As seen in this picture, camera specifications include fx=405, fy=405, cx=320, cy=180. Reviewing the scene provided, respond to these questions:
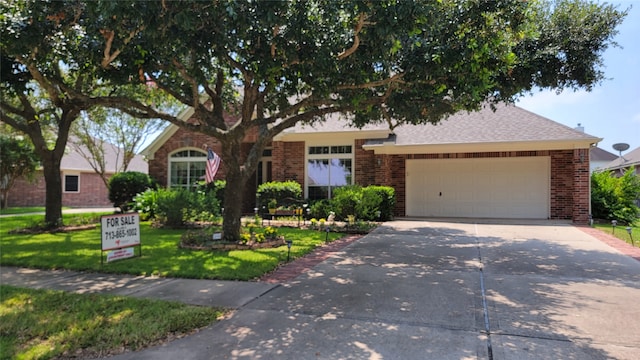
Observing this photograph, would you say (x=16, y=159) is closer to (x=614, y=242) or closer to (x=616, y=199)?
(x=614, y=242)

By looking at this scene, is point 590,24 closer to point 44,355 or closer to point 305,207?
point 305,207

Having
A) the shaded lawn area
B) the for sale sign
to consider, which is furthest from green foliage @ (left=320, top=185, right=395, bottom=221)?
the for sale sign

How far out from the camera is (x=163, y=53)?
7.97 meters

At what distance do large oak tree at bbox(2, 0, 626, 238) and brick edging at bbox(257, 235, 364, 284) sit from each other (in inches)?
87.6

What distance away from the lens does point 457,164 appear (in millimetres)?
16562

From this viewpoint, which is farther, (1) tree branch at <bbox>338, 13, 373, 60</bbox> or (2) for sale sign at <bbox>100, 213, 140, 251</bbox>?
(2) for sale sign at <bbox>100, 213, 140, 251</bbox>

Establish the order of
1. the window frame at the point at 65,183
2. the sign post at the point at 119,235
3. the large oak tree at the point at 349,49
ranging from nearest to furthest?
1. the large oak tree at the point at 349,49
2. the sign post at the point at 119,235
3. the window frame at the point at 65,183

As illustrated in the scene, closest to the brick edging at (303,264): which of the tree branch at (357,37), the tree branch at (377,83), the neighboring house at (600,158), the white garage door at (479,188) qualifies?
the tree branch at (377,83)

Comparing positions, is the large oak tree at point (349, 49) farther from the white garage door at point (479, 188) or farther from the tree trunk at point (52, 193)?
the white garage door at point (479, 188)

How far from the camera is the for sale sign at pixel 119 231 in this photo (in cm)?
765

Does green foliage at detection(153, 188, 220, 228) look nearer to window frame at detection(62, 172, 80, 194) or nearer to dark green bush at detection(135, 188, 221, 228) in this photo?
dark green bush at detection(135, 188, 221, 228)

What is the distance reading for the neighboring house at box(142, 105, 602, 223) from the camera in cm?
1482

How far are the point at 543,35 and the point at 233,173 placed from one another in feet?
26.6

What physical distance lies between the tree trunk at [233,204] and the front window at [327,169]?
7.20 metres
